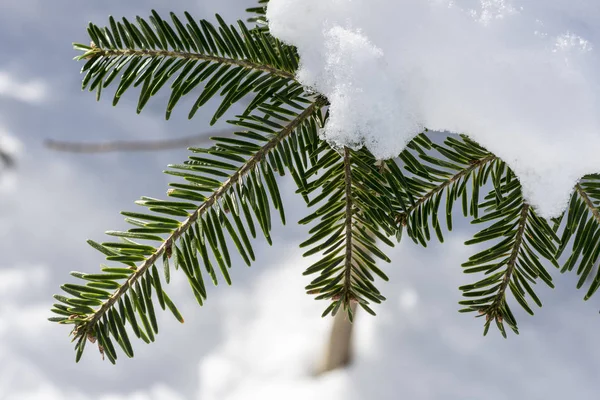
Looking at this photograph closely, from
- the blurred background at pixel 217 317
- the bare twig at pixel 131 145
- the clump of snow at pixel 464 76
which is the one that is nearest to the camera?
the clump of snow at pixel 464 76

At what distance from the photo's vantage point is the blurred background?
123 cm

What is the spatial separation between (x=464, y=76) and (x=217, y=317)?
4.49 feet

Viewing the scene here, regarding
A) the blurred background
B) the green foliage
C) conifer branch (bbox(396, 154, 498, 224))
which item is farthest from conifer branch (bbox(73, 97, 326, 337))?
the blurred background

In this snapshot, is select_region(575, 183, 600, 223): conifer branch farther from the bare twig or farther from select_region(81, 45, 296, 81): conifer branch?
the bare twig

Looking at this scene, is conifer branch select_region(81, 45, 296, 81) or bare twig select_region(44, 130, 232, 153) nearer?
conifer branch select_region(81, 45, 296, 81)

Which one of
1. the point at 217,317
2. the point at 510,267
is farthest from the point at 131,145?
the point at 510,267

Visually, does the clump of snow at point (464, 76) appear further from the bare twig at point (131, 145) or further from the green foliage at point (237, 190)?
the bare twig at point (131, 145)

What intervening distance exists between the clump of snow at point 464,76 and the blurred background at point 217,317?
925 millimetres

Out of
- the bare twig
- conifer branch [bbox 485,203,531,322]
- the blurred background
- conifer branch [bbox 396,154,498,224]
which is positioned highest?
the bare twig

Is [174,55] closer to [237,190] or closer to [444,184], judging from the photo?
[237,190]

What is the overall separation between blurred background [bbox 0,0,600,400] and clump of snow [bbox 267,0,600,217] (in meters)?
0.93

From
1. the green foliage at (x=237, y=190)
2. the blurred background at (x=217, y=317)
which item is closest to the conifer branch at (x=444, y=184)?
the green foliage at (x=237, y=190)

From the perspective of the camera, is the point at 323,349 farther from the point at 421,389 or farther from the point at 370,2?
the point at 370,2

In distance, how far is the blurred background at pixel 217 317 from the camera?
1.23 metres
